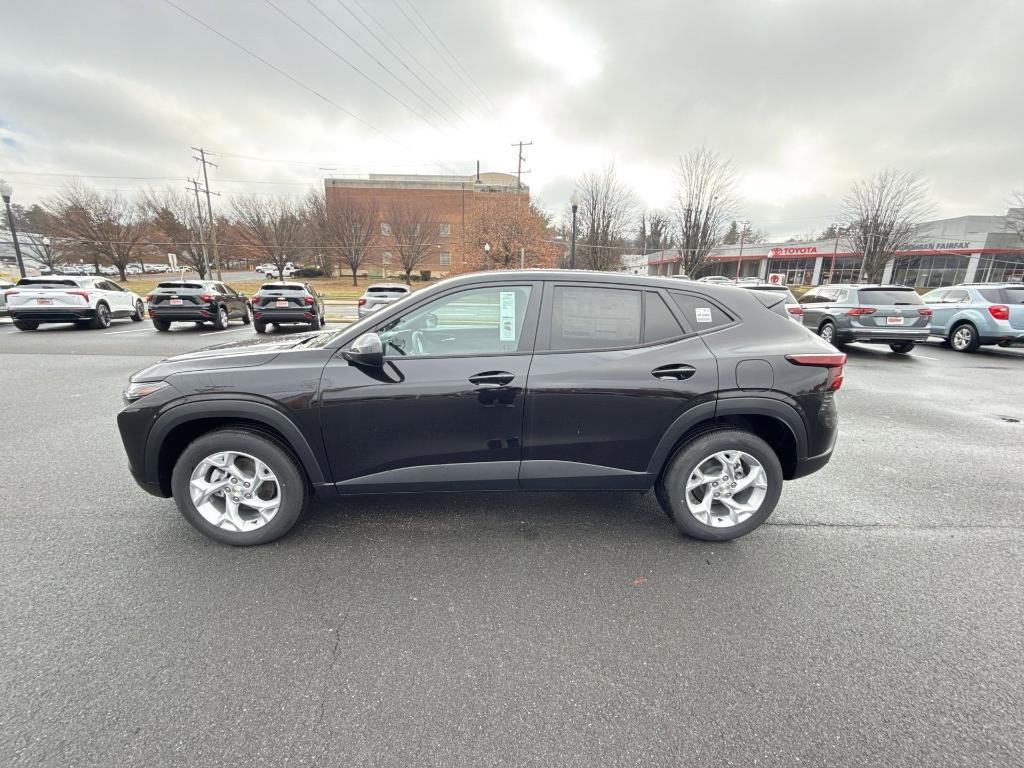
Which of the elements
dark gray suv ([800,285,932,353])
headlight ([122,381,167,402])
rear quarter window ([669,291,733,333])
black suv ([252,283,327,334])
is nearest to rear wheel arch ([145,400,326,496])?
headlight ([122,381,167,402])

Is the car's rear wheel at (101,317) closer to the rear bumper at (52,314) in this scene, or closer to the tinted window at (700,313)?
the rear bumper at (52,314)

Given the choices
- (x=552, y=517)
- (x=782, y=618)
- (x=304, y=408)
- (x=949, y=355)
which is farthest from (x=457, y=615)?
(x=949, y=355)

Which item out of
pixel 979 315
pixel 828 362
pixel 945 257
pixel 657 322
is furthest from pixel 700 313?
pixel 945 257

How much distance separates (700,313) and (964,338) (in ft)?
43.1

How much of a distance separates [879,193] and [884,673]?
41938 millimetres

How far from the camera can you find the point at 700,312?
2.94 meters

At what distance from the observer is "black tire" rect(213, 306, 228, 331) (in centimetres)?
1355

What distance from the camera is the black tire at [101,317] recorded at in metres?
13.1

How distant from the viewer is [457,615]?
91.6 inches

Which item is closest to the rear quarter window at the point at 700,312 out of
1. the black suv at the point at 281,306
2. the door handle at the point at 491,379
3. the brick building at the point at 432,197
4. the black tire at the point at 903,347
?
the door handle at the point at 491,379

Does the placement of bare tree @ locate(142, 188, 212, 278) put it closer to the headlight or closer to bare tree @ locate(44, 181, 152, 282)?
bare tree @ locate(44, 181, 152, 282)

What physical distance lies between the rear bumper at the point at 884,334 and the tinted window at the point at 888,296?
0.63 m

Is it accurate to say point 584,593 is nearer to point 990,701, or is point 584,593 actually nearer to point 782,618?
point 782,618

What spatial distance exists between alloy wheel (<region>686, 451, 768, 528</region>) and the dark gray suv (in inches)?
371
